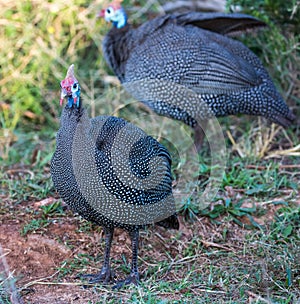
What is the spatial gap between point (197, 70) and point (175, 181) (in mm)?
849

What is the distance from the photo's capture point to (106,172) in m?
2.94

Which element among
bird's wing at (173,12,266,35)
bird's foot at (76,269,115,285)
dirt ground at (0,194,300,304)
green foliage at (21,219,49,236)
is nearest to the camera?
dirt ground at (0,194,300,304)

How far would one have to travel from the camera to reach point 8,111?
17.4 feet

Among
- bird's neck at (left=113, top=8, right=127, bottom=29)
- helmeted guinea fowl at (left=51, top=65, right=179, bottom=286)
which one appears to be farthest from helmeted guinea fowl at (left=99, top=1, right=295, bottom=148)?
helmeted guinea fowl at (left=51, top=65, right=179, bottom=286)

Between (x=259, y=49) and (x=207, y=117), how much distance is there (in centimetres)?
108

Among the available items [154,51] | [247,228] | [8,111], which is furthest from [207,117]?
[8,111]

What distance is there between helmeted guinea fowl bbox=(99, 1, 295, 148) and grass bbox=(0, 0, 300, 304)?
34 centimetres

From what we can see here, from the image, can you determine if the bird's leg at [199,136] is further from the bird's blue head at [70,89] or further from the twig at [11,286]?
the twig at [11,286]

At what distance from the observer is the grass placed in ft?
10.3

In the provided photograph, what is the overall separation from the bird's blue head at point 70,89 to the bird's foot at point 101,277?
966 mm

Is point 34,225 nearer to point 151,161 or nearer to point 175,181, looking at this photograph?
point 151,161

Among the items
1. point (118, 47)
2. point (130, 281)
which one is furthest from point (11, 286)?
point (118, 47)

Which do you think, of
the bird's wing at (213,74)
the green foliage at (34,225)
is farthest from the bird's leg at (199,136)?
the green foliage at (34,225)

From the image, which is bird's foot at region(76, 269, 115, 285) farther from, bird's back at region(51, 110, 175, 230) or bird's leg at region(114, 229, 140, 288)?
bird's back at region(51, 110, 175, 230)
